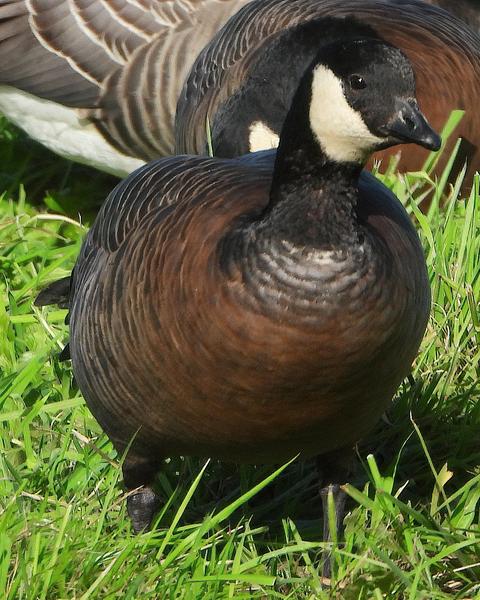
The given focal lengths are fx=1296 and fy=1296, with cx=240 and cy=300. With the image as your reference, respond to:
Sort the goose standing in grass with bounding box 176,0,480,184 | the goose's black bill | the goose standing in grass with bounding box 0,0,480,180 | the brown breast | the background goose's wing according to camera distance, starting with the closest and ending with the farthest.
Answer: the goose's black bill, the brown breast, the goose standing in grass with bounding box 176,0,480,184, the goose standing in grass with bounding box 0,0,480,180, the background goose's wing

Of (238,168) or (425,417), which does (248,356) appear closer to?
(238,168)

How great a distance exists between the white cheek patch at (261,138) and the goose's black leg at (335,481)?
57.9 inches

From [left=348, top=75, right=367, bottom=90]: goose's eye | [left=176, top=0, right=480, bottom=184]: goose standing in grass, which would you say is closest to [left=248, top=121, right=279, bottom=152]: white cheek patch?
[left=176, top=0, right=480, bottom=184]: goose standing in grass

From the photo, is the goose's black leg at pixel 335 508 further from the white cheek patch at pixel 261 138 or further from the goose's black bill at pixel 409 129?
the white cheek patch at pixel 261 138

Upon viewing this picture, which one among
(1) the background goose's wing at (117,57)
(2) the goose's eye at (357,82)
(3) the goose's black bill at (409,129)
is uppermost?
(2) the goose's eye at (357,82)

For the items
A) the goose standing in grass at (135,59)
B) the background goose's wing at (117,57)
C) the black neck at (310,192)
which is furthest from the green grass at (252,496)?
the background goose's wing at (117,57)

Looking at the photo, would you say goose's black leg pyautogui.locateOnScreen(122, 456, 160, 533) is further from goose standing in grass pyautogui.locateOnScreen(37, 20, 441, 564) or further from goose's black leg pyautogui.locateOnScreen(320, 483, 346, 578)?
goose's black leg pyautogui.locateOnScreen(320, 483, 346, 578)

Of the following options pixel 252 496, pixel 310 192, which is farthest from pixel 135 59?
pixel 310 192

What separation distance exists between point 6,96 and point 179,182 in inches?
122

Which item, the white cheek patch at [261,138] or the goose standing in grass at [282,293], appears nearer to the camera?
the goose standing in grass at [282,293]

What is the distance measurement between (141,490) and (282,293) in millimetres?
869

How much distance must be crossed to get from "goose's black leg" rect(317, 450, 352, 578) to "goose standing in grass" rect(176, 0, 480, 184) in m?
1.49

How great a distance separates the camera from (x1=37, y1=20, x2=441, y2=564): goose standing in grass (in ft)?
8.79

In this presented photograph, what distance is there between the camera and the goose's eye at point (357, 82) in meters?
2.64
